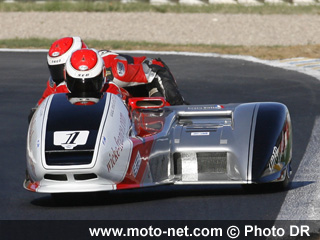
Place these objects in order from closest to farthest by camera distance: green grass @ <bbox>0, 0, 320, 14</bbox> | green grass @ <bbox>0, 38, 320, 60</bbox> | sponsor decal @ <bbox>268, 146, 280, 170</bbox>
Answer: sponsor decal @ <bbox>268, 146, 280, 170</bbox> → green grass @ <bbox>0, 38, 320, 60</bbox> → green grass @ <bbox>0, 0, 320, 14</bbox>

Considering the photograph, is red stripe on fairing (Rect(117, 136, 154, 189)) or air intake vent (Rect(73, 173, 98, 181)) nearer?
air intake vent (Rect(73, 173, 98, 181))

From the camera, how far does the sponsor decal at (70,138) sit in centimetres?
712

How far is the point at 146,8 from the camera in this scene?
98.3 feet

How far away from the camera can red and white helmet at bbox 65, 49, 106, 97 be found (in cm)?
797

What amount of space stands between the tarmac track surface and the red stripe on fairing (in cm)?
17

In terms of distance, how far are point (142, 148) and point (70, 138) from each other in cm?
63

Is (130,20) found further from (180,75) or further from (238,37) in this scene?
(180,75)

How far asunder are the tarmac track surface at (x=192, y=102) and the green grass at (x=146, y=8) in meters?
9.95

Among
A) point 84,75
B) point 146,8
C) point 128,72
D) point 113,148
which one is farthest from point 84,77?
point 146,8

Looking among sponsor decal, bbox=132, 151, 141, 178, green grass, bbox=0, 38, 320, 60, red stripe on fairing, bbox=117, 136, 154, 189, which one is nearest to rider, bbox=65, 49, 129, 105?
red stripe on fairing, bbox=117, 136, 154, 189

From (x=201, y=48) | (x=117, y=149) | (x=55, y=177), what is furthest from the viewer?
(x=201, y=48)

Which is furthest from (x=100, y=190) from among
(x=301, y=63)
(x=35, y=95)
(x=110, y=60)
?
(x=301, y=63)

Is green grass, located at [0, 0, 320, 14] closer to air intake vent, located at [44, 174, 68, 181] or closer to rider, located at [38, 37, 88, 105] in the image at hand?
rider, located at [38, 37, 88, 105]

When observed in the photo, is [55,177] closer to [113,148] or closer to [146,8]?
[113,148]
